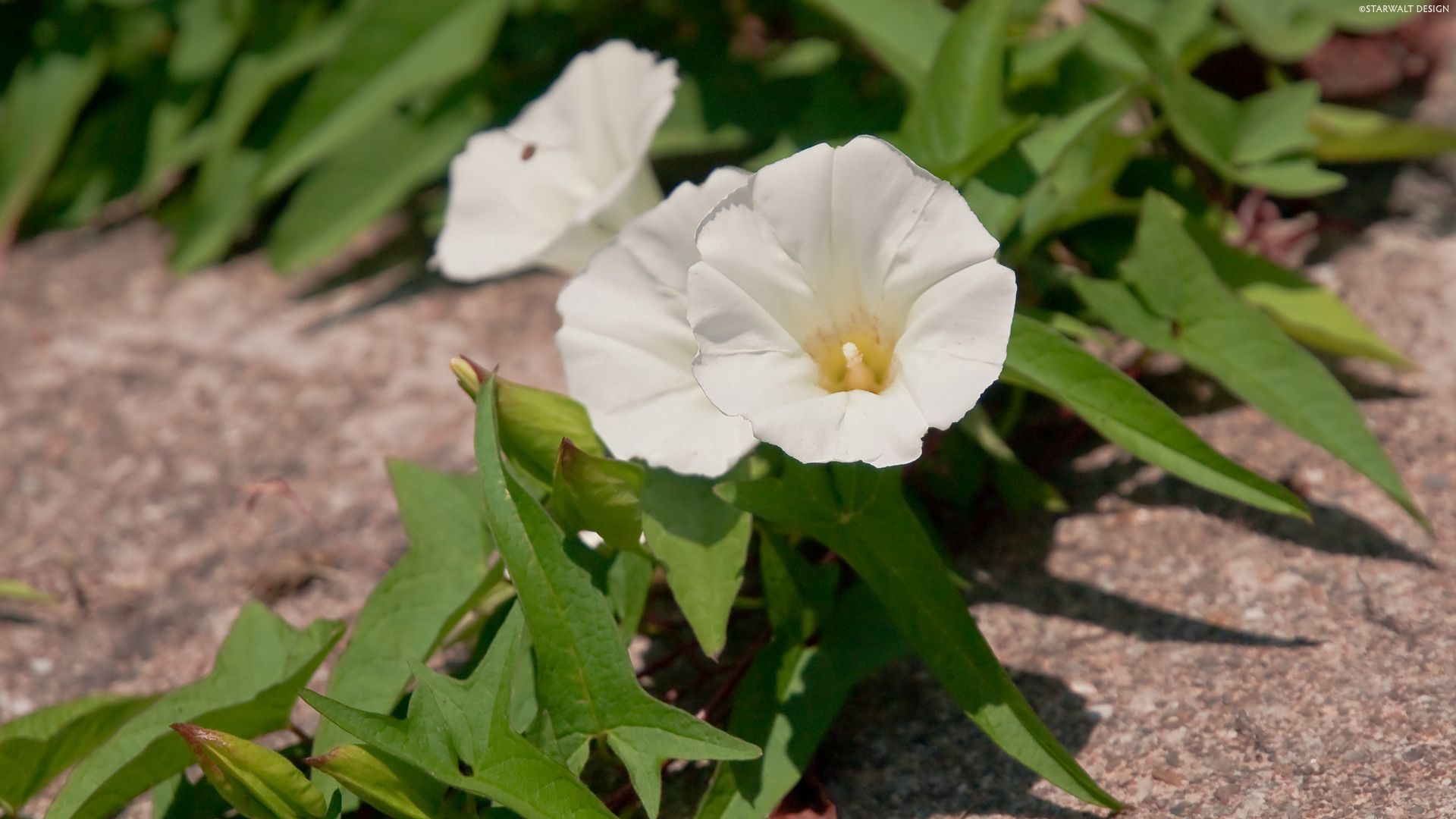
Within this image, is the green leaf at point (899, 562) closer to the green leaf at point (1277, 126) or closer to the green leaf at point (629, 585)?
the green leaf at point (629, 585)

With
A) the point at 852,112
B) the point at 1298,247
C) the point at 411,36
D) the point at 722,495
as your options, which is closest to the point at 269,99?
the point at 411,36

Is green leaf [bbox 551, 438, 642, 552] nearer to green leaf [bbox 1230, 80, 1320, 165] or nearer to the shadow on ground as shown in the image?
the shadow on ground

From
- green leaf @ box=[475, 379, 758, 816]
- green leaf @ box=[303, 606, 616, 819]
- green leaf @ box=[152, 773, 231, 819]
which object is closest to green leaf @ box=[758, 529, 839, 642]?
green leaf @ box=[475, 379, 758, 816]

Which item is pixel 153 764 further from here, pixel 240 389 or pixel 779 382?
pixel 240 389

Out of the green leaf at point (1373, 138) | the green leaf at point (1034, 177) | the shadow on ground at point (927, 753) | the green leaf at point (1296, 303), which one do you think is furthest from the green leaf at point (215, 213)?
the green leaf at point (1373, 138)

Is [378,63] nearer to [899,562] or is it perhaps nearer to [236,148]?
[236,148]
